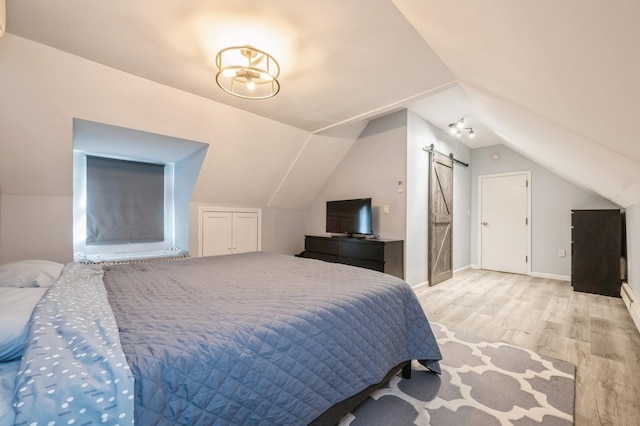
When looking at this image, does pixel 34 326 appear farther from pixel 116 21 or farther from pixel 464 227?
pixel 464 227

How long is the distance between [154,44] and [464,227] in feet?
18.9

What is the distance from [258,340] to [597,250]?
5065 mm

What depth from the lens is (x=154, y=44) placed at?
1.99m

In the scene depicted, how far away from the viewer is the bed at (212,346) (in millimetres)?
711

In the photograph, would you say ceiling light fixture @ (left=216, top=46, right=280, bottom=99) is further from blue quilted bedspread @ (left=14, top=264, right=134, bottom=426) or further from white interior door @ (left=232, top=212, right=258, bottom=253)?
white interior door @ (left=232, top=212, right=258, bottom=253)

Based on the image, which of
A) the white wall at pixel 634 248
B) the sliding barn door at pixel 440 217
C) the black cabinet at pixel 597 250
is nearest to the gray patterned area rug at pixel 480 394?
the white wall at pixel 634 248

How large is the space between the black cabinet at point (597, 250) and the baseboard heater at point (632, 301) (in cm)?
21

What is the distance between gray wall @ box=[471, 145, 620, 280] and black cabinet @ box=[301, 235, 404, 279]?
308cm

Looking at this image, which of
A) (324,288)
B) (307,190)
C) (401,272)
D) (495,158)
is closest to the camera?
(324,288)

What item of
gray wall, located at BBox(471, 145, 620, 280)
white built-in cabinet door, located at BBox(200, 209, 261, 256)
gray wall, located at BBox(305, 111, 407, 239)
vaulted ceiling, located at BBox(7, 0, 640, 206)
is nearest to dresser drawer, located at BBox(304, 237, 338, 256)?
gray wall, located at BBox(305, 111, 407, 239)

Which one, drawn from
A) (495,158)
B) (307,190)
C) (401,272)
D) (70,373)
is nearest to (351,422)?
(70,373)

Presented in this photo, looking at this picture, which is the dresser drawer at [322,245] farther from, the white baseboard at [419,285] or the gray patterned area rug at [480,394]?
the gray patterned area rug at [480,394]

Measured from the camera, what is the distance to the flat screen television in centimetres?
402

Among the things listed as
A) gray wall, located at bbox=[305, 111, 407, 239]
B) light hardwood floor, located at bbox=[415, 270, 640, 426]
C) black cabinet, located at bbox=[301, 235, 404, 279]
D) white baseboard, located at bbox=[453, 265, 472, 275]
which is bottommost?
light hardwood floor, located at bbox=[415, 270, 640, 426]
